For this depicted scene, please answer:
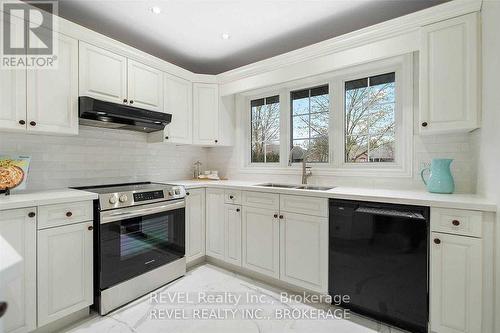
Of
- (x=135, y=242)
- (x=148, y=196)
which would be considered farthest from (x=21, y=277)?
(x=148, y=196)

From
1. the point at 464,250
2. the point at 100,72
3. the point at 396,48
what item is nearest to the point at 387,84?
the point at 396,48

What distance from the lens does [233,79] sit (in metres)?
3.15

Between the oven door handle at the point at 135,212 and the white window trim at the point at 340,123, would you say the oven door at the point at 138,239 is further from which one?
the white window trim at the point at 340,123

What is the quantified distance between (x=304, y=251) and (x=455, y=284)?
103 centimetres

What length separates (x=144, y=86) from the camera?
2621 millimetres

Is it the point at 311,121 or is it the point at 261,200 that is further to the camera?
the point at 311,121

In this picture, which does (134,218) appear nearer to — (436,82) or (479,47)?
(436,82)

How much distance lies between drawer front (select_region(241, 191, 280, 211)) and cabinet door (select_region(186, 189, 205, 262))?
0.55m

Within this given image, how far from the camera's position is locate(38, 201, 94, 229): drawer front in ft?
5.57

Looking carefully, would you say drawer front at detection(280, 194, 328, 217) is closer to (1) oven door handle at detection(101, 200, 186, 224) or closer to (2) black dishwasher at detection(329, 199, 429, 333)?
(2) black dishwasher at detection(329, 199, 429, 333)

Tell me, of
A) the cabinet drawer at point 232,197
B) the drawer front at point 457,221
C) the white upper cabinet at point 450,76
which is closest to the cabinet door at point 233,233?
the cabinet drawer at point 232,197

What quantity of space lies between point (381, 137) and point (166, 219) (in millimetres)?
2284

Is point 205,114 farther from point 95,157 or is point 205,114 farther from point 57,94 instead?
point 57,94

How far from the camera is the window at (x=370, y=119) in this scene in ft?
7.91
